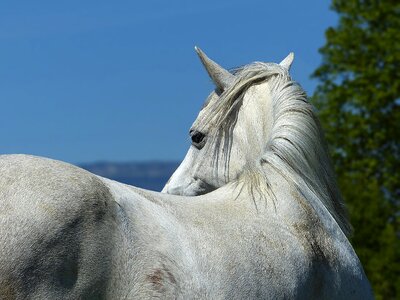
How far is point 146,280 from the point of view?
4.05 metres

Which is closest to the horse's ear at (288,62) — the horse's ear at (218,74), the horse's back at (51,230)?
the horse's ear at (218,74)

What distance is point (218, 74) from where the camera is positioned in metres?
6.16

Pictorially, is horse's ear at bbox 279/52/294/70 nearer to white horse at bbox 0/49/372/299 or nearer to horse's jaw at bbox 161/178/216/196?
white horse at bbox 0/49/372/299

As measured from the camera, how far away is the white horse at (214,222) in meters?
3.83

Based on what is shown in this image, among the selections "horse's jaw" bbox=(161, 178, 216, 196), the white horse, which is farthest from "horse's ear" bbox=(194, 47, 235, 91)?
"horse's jaw" bbox=(161, 178, 216, 196)

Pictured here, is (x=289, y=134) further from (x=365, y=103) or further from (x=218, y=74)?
(x=365, y=103)

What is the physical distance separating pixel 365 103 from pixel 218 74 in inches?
802

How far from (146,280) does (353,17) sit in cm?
2376

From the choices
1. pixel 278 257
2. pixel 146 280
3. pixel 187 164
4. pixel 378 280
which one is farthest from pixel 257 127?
pixel 378 280

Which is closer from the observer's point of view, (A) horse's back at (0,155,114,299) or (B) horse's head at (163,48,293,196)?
(A) horse's back at (0,155,114,299)

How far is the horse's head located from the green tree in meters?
17.8

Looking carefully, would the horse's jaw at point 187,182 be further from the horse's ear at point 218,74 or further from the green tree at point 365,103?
the green tree at point 365,103

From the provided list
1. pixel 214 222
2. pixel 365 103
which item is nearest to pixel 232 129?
pixel 214 222

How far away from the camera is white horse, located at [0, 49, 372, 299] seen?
383cm
